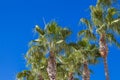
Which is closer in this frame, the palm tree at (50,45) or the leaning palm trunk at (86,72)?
the palm tree at (50,45)

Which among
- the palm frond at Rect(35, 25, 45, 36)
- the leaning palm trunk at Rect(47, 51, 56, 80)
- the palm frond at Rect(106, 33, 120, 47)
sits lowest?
the leaning palm trunk at Rect(47, 51, 56, 80)

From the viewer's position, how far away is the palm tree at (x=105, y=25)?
3588 cm

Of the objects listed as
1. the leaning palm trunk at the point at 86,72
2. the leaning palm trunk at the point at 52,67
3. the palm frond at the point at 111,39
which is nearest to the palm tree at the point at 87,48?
the leaning palm trunk at the point at 86,72

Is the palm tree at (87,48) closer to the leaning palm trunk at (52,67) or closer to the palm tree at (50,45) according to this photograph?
the palm tree at (50,45)

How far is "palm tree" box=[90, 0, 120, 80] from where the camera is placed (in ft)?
118

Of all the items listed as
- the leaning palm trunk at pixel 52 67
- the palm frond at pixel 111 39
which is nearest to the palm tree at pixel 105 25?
the palm frond at pixel 111 39

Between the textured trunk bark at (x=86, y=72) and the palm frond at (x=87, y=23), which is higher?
the palm frond at (x=87, y=23)

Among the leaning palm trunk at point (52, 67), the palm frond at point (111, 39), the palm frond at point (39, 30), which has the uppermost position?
the palm frond at point (39, 30)

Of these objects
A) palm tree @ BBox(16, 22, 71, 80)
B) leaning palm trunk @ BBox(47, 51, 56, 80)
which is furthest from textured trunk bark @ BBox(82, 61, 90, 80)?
leaning palm trunk @ BBox(47, 51, 56, 80)

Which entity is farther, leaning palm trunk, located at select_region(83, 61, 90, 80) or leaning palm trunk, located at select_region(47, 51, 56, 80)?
leaning palm trunk, located at select_region(83, 61, 90, 80)

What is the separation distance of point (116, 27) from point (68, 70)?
6.90 meters

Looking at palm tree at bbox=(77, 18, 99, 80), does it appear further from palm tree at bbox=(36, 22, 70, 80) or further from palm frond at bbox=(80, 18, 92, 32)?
palm tree at bbox=(36, 22, 70, 80)

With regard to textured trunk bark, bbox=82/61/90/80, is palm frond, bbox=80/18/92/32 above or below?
above

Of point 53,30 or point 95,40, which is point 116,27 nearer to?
point 95,40
